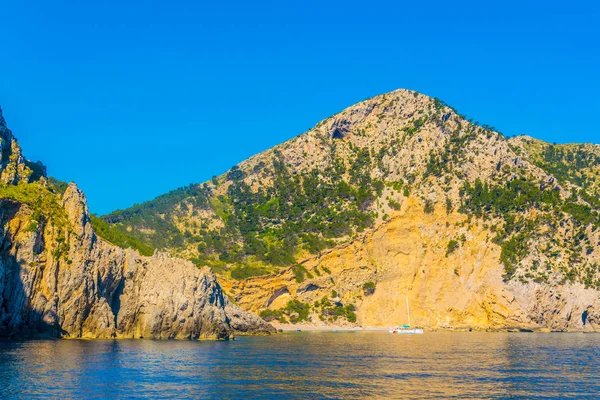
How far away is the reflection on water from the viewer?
55344 mm

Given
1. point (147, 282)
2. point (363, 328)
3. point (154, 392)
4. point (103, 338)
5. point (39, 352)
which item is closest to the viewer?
point (154, 392)

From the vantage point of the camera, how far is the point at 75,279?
Answer: 10438cm

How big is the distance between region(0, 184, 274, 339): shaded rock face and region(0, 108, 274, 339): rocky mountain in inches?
6.2

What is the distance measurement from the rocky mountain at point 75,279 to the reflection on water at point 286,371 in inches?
272

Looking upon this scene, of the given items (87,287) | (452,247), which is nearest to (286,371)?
(87,287)

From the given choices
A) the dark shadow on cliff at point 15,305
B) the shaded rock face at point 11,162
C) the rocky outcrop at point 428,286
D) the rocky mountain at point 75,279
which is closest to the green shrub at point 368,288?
the rocky outcrop at point 428,286

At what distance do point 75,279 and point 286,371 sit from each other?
4979cm

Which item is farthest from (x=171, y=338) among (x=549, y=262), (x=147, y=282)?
(x=549, y=262)

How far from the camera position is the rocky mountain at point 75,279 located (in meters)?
98.3

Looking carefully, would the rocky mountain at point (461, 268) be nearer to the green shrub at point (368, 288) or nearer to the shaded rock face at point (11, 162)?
the green shrub at point (368, 288)

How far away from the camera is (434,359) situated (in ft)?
272

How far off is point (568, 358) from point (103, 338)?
72.6 metres

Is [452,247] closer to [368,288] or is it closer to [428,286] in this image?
[428,286]

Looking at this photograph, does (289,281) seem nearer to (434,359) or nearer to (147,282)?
(147,282)
